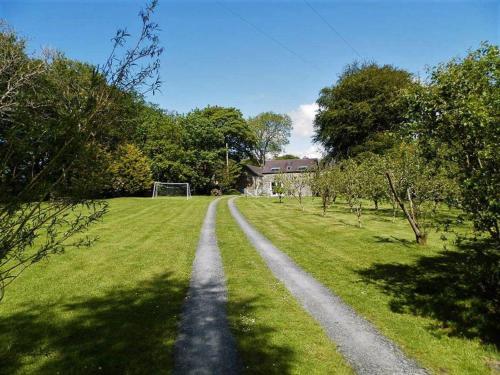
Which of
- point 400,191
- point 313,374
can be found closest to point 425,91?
point 313,374

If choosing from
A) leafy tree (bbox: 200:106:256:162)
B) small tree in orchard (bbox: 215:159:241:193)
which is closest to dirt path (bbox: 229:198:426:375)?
small tree in orchard (bbox: 215:159:241:193)

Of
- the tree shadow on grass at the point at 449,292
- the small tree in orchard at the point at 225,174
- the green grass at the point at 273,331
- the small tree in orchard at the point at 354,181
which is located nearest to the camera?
the green grass at the point at 273,331

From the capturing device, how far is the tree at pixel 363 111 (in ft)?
173

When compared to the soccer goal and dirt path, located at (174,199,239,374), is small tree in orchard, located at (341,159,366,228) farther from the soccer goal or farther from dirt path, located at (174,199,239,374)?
the soccer goal

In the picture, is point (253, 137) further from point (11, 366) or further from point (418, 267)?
point (11, 366)

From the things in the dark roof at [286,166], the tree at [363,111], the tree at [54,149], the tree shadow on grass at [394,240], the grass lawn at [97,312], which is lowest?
the grass lawn at [97,312]

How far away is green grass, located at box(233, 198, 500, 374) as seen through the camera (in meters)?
7.75

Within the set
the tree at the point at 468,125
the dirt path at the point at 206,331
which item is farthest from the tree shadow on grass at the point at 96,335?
the tree at the point at 468,125

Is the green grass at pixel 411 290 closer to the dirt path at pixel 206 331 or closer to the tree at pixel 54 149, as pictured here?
the dirt path at pixel 206 331

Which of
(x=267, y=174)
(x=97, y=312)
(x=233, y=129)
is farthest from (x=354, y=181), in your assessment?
(x=267, y=174)

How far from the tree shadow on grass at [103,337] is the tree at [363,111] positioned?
150 ft

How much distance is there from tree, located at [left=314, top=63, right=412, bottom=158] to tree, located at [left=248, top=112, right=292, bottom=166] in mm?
46062

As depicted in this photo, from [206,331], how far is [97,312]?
3.36 meters

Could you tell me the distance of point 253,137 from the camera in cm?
8075
